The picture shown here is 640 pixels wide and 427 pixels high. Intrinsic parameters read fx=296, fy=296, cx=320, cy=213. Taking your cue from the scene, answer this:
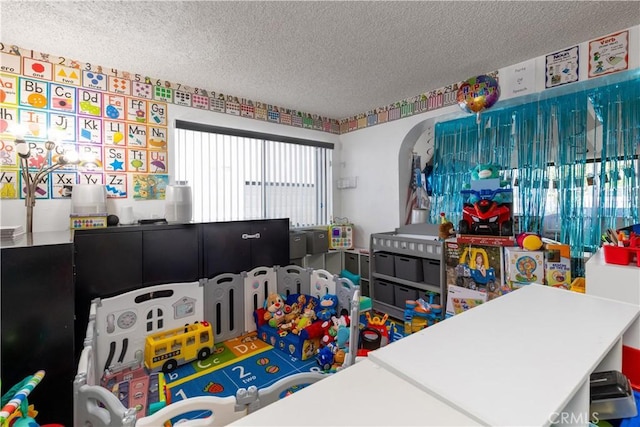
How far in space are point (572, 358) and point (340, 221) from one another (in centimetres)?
344

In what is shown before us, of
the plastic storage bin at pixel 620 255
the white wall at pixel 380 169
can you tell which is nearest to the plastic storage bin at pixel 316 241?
the white wall at pixel 380 169

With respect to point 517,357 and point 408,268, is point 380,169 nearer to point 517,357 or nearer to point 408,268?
point 408,268

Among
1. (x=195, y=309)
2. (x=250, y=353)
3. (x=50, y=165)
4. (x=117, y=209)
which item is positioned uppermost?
(x=50, y=165)

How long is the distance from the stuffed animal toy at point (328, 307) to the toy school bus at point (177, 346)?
0.91 meters

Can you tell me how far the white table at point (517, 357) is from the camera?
565mm

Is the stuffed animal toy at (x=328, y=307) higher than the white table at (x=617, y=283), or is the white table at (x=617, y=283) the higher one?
the white table at (x=617, y=283)

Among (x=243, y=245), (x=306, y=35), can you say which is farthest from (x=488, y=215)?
(x=243, y=245)

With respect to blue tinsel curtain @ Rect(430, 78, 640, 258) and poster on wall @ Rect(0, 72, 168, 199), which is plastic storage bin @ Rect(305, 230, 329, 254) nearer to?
poster on wall @ Rect(0, 72, 168, 199)

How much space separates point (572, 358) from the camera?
0.70m

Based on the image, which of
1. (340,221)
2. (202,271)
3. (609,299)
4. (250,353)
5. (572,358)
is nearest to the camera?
(572,358)

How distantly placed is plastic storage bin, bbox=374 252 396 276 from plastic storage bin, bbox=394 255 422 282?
0.20 ft

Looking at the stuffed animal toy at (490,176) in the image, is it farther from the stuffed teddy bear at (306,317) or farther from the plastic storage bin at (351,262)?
the stuffed teddy bear at (306,317)

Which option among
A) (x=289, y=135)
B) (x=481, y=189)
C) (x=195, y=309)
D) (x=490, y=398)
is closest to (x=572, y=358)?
(x=490, y=398)

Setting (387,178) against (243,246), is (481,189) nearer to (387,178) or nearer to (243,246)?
(387,178)
